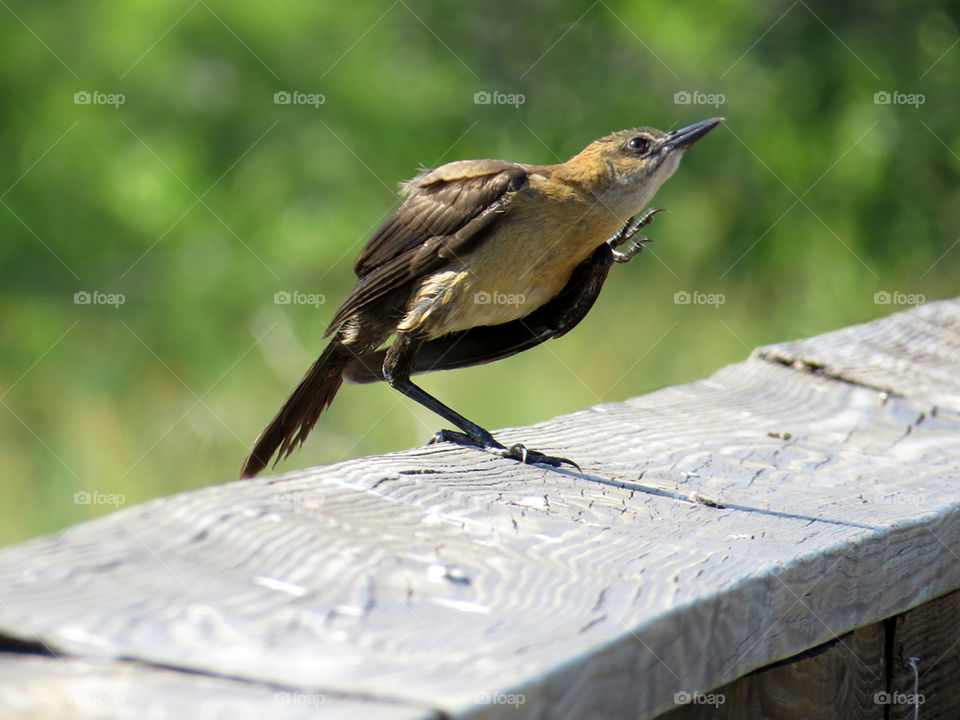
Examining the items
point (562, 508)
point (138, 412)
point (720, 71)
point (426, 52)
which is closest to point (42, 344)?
point (138, 412)

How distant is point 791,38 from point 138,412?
16.9 ft

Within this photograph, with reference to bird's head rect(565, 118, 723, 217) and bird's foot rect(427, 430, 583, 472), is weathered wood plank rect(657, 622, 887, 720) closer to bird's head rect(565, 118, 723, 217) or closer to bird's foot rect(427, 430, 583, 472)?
bird's foot rect(427, 430, 583, 472)

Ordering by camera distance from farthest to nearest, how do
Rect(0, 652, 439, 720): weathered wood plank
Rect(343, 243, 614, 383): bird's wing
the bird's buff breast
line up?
Rect(343, 243, 614, 383): bird's wing
the bird's buff breast
Rect(0, 652, 439, 720): weathered wood plank

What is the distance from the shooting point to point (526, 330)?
3.70 m

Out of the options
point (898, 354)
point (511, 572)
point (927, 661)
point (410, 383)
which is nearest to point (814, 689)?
point (927, 661)

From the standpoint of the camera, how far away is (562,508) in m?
2.05

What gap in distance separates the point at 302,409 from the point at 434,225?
0.77 meters

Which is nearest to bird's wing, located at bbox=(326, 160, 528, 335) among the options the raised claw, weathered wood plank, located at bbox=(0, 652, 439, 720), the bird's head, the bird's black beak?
the bird's head

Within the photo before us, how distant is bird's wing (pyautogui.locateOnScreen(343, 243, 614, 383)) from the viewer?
145 inches

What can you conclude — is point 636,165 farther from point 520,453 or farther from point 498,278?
point 520,453

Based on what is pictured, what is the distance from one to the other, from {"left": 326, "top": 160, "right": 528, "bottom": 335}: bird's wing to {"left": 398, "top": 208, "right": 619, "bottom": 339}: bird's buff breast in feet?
0.19

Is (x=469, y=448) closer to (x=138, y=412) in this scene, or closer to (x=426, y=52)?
(x=138, y=412)

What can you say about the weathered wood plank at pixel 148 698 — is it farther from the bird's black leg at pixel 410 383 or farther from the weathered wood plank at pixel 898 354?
the weathered wood plank at pixel 898 354

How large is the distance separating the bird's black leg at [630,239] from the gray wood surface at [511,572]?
1.14 metres
